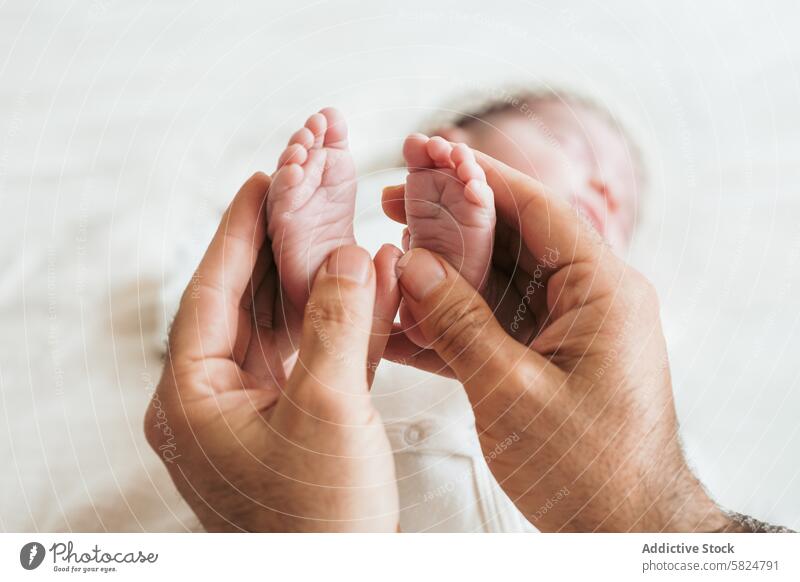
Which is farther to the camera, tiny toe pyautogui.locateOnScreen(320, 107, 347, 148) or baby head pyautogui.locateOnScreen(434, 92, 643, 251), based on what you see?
baby head pyautogui.locateOnScreen(434, 92, 643, 251)

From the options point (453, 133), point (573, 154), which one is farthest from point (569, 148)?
point (453, 133)

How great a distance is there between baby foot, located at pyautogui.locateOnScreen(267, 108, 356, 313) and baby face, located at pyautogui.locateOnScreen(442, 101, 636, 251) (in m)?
0.20

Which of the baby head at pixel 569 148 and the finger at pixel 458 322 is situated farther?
the baby head at pixel 569 148

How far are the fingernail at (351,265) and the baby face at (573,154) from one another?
219 millimetres

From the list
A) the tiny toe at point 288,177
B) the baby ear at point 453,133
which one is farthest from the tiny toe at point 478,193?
the baby ear at point 453,133

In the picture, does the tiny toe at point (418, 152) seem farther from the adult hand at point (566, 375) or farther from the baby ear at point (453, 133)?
the baby ear at point (453, 133)

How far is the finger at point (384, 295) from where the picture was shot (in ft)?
1.32

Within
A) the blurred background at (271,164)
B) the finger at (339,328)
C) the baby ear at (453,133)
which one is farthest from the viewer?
the baby ear at (453,133)

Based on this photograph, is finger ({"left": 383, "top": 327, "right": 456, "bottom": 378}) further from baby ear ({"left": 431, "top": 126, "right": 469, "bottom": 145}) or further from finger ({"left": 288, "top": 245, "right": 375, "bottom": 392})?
baby ear ({"left": 431, "top": 126, "right": 469, "bottom": 145})

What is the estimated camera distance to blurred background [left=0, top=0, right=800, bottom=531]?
1.52 feet

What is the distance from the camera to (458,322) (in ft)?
1.29

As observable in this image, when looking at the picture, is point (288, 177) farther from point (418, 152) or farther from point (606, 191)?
point (606, 191)

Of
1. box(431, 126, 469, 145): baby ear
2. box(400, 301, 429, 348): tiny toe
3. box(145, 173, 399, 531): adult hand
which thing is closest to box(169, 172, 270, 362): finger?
box(145, 173, 399, 531): adult hand
